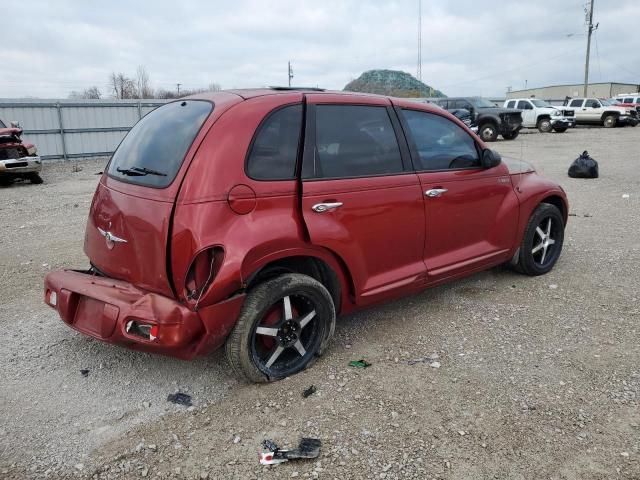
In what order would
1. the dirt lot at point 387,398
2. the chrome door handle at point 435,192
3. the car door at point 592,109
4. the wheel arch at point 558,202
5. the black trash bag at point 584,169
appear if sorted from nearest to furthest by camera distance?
the dirt lot at point 387,398 → the chrome door handle at point 435,192 → the wheel arch at point 558,202 → the black trash bag at point 584,169 → the car door at point 592,109

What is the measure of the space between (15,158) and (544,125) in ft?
77.5

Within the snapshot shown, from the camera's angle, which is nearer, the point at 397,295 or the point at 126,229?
the point at 126,229

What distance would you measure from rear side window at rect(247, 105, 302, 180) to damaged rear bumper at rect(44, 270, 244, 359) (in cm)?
77

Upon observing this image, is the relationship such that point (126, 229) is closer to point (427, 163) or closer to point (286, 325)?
point (286, 325)

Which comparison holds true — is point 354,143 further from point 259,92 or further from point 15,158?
point 15,158

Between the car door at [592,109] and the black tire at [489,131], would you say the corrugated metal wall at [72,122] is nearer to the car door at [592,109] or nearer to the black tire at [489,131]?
the black tire at [489,131]

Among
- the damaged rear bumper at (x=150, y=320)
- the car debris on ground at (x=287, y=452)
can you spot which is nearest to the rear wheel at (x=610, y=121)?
the damaged rear bumper at (x=150, y=320)

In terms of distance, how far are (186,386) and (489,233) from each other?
8.98 ft

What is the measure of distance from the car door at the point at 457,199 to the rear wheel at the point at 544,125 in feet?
79.8

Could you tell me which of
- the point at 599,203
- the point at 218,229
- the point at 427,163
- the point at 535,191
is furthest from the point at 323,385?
the point at 599,203

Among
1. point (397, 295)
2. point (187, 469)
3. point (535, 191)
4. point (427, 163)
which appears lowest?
point (187, 469)

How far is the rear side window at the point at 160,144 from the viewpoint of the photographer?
3.04 m

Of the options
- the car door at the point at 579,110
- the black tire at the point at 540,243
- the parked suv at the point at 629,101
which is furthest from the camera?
the parked suv at the point at 629,101

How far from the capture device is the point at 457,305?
443 cm
